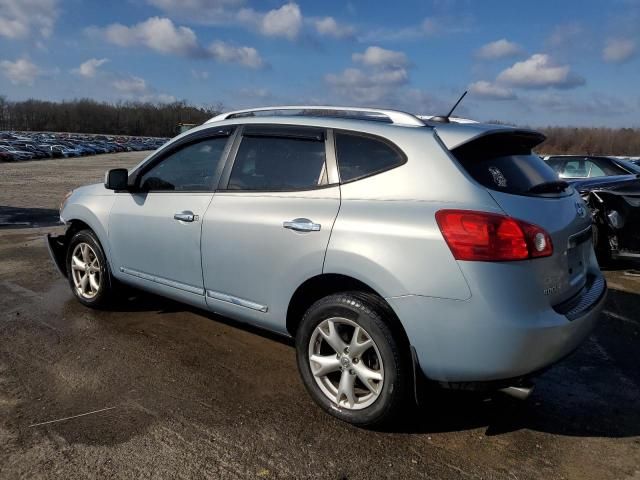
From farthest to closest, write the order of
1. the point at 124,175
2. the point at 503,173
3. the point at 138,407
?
the point at 124,175, the point at 138,407, the point at 503,173

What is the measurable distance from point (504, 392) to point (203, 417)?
5.45 feet

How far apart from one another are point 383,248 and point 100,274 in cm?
300

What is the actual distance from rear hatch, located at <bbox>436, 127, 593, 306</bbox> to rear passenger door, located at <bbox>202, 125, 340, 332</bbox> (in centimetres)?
83

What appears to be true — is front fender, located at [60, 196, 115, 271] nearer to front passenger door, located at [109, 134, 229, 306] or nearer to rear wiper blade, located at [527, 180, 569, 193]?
front passenger door, located at [109, 134, 229, 306]

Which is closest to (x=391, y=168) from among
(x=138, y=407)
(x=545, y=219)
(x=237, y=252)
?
(x=545, y=219)

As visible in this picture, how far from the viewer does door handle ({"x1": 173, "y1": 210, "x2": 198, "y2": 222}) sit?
381 cm

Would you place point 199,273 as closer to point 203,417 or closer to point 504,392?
point 203,417

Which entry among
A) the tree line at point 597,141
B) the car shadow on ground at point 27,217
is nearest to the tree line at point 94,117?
the tree line at point 597,141

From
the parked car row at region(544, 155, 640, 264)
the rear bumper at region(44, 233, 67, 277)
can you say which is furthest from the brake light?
the parked car row at region(544, 155, 640, 264)

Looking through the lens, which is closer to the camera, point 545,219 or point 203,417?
point 545,219

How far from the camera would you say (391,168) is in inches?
118

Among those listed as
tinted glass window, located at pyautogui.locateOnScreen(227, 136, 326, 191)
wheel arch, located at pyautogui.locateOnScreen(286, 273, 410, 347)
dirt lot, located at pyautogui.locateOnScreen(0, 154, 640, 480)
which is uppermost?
tinted glass window, located at pyautogui.locateOnScreen(227, 136, 326, 191)

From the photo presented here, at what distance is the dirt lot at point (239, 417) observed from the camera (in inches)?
106

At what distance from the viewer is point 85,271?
497cm
